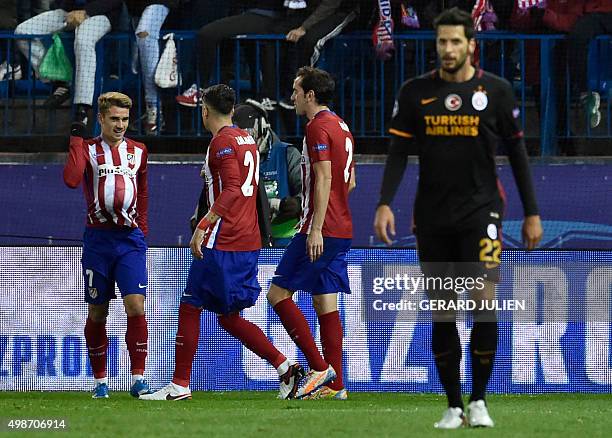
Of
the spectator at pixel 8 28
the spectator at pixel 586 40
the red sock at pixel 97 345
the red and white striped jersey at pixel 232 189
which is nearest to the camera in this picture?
the red and white striped jersey at pixel 232 189

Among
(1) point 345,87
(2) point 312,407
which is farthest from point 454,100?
(1) point 345,87

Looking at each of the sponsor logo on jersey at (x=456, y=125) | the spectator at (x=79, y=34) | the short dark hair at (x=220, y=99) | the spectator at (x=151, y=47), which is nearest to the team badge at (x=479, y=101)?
the sponsor logo on jersey at (x=456, y=125)

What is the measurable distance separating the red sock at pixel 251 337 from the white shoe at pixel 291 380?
0.09m

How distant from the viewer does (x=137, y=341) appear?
28.9ft

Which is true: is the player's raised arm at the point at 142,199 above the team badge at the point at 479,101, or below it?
below

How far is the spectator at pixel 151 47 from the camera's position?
42.7 feet

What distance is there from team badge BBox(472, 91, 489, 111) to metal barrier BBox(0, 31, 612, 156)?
6394mm

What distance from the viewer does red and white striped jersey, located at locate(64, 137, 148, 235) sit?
342 inches

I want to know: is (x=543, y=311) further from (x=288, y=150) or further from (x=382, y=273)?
(x=288, y=150)

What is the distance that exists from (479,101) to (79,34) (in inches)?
282

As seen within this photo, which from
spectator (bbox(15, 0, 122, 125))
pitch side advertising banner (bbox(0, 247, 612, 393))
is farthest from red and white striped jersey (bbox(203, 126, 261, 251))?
spectator (bbox(15, 0, 122, 125))

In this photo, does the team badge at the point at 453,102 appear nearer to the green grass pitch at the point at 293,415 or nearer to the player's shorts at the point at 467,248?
the player's shorts at the point at 467,248

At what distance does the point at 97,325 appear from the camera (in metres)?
8.89

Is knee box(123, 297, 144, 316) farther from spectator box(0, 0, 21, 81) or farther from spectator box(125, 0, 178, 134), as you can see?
spectator box(0, 0, 21, 81)
